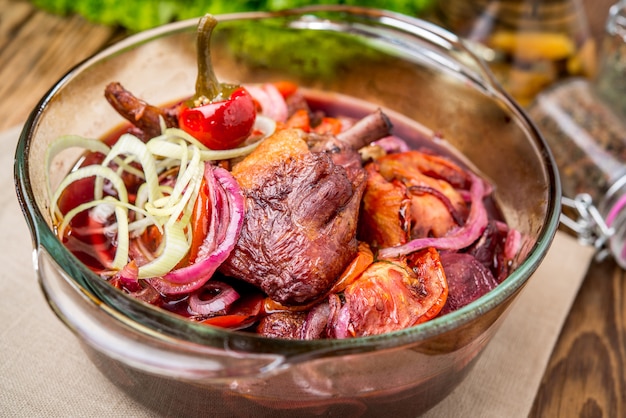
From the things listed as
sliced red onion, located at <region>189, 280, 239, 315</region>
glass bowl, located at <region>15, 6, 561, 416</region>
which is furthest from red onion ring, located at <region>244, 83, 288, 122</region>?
sliced red onion, located at <region>189, 280, 239, 315</region>

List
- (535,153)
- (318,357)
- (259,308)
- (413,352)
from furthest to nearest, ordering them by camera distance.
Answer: (535,153) → (259,308) → (413,352) → (318,357)

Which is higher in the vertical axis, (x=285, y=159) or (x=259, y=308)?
(x=285, y=159)

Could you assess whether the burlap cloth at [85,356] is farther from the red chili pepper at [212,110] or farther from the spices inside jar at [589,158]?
the red chili pepper at [212,110]

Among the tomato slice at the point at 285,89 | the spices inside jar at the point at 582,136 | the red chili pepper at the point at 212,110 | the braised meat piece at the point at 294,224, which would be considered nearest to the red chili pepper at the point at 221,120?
the red chili pepper at the point at 212,110

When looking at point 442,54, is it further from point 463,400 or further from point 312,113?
point 463,400

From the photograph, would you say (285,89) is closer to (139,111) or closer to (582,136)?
(139,111)

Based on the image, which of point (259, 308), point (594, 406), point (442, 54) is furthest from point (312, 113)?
point (594, 406)
